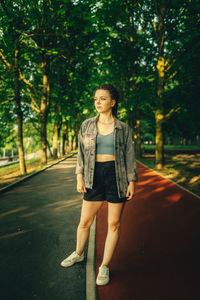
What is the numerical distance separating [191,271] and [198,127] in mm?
11583

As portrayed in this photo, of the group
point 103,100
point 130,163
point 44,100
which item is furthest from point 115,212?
point 44,100

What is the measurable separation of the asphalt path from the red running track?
503mm

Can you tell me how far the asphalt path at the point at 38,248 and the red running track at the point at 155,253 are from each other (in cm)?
50

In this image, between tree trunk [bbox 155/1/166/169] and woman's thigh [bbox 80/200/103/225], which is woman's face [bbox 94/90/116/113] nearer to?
woman's thigh [bbox 80/200/103/225]

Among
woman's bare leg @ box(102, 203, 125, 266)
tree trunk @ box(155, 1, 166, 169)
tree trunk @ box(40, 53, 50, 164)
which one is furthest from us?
tree trunk @ box(40, 53, 50, 164)

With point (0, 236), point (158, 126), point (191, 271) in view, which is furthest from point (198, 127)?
point (0, 236)

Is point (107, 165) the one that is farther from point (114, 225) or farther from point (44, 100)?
point (44, 100)

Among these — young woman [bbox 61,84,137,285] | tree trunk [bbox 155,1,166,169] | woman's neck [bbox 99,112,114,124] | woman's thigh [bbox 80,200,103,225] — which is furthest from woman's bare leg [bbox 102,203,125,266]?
tree trunk [bbox 155,1,166,169]

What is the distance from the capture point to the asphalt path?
8.29ft

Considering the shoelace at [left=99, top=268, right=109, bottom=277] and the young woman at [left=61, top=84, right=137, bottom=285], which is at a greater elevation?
the young woman at [left=61, top=84, right=137, bottom=285]

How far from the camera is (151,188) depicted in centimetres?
802

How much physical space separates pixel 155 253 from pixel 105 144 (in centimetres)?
208

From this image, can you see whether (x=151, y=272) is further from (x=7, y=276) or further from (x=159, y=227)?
(x=7, y=276)

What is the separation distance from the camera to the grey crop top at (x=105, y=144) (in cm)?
247
